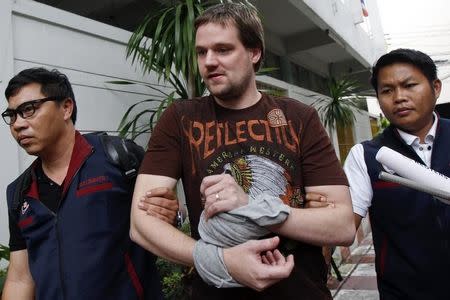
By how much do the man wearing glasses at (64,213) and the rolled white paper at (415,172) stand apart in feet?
3.12

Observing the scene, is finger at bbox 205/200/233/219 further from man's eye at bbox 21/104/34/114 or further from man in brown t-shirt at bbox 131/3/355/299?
man's eye at bbox 21/104/34/114

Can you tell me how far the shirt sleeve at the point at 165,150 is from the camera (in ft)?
3.55

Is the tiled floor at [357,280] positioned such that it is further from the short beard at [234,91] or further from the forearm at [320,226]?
the short beard at [234,91]

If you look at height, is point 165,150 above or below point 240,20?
below

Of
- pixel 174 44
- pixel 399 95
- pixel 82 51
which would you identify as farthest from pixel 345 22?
pixel 399 95

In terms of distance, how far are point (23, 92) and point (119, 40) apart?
2.43 m

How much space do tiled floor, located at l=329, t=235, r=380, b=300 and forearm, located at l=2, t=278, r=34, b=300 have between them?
3182 mm

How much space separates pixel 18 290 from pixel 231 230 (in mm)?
1045

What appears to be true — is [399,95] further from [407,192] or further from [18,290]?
[18,290]

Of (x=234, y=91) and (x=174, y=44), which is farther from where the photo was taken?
(x=174, y=44)

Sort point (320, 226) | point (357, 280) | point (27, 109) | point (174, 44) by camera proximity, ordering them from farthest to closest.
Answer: point (357, 280)
point (174, 44)
point (27, 109)
point (320, 226)

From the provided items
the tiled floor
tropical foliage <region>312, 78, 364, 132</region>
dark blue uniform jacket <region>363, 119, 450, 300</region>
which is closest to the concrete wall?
tropical foliage <region>312, 78, 364, 132</region>

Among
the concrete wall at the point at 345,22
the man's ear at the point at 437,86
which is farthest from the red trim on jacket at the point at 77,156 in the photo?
the concrete wall at the point at 345,22

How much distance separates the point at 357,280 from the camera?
4.27 meters
